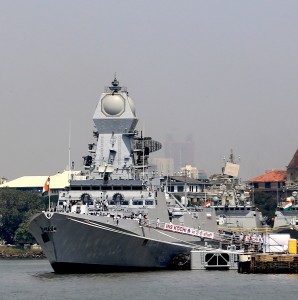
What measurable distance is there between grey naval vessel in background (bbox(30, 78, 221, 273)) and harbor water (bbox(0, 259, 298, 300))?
1.99 metres

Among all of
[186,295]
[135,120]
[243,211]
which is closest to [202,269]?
[135,120]

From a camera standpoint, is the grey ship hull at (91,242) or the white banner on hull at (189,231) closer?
the grey ship hull at (91,242)

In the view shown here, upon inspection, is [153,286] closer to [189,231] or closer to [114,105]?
[189,231]

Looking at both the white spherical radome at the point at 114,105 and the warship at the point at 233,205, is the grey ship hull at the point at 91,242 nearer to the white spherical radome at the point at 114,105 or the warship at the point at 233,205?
the white spherical radome at the point at 114,105

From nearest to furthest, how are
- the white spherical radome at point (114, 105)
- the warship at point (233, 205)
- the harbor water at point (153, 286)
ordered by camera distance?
the harbor water at point (153, 286)
the white spherical radome at point (114, 105)
the warship at point (233, 205)

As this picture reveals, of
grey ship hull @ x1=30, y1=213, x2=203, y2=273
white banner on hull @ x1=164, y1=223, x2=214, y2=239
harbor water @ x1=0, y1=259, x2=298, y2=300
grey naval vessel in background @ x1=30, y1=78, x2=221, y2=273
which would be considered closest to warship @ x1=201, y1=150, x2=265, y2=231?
grey naval vessel in background @ x1=30, y1=78, x2=221, y2=273

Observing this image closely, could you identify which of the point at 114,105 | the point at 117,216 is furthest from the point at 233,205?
the point at 117,216

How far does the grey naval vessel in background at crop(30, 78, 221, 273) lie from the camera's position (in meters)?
95.8

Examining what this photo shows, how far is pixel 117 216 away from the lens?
98.7 m

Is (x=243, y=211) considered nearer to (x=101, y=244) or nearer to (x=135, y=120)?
(x=135, y=120)

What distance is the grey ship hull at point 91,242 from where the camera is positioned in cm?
9488

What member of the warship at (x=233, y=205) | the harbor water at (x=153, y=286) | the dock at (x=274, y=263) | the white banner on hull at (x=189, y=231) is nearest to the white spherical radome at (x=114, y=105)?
the white banner on hull at (x=189, y=231)

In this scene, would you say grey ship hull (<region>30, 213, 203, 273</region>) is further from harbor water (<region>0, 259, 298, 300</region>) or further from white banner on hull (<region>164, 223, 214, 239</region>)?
white banner on hull (<region>164, 223, 214, 239</region>)

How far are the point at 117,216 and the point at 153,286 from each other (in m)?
13.0
